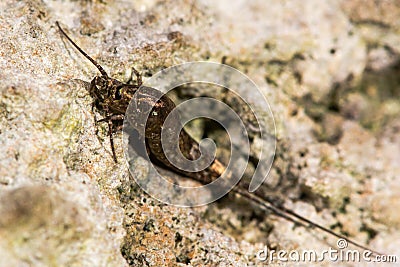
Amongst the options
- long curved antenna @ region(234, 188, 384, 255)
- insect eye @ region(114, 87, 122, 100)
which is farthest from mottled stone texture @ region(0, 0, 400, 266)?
insect eye @ region(114, 87, 122, 100)

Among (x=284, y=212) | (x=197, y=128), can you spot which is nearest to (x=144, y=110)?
(x=197, y=128)

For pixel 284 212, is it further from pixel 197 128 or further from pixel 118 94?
pixel 118 94

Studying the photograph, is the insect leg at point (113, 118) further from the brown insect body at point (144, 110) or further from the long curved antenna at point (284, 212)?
the long curved antenna at point (284, 212)

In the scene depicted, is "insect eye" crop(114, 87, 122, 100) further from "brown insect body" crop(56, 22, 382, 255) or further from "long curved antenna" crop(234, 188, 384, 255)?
"long curved antenna" crop(234, 188, 384, 255)

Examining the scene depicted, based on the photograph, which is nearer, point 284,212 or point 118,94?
point 118,94

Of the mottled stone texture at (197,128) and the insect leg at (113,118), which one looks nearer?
the mottled stone texture at (197,128)

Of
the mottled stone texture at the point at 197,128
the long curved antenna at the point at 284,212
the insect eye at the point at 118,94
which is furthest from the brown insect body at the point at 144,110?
the long curved antenna at the point at 284,212

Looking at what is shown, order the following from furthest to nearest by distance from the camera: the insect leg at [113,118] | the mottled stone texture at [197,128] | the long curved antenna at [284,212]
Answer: the long curved antenna at [284,212]
the insect leg at [113,118]
the mottled stone texture at [197,128]

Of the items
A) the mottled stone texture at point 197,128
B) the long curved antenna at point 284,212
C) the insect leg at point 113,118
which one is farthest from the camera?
the long curved antenna at point 284,212
